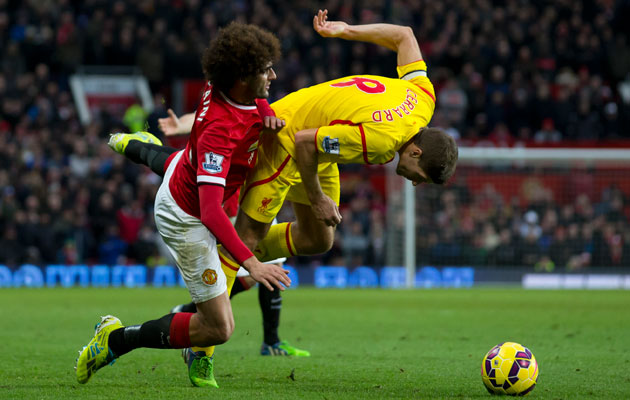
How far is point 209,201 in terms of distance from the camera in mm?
5191

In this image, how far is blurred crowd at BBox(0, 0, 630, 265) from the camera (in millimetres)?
18047

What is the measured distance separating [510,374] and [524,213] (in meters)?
13.1

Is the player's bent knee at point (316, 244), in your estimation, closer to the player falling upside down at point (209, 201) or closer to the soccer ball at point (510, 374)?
the player falling upside down at point (209, 201)

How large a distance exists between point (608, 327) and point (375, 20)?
1378 cm

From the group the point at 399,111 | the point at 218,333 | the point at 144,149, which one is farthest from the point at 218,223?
the point at 144,149

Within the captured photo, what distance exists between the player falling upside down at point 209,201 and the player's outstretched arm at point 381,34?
1155mm

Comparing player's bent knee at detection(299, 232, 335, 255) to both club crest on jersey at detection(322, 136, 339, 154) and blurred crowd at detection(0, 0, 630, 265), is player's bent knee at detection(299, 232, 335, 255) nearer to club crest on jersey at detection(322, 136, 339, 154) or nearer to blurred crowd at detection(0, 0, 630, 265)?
club crest on jersey at detection(322, 136, 339, 154)

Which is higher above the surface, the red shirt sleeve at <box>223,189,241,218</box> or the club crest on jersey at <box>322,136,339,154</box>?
the club crest on jersey at <box>322,136,339,154</box>

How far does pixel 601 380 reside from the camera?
604 centimetres

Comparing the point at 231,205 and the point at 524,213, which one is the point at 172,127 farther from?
the point at 524,213

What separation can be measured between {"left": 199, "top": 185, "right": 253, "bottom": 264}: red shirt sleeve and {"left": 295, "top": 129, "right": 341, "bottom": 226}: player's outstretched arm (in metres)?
0.77

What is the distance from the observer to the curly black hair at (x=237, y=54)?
5289 mm

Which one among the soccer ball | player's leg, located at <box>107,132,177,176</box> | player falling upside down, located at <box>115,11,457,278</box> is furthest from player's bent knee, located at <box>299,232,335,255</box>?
the soccer ball

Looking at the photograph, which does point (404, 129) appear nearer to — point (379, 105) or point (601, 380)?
point (379, 105)
